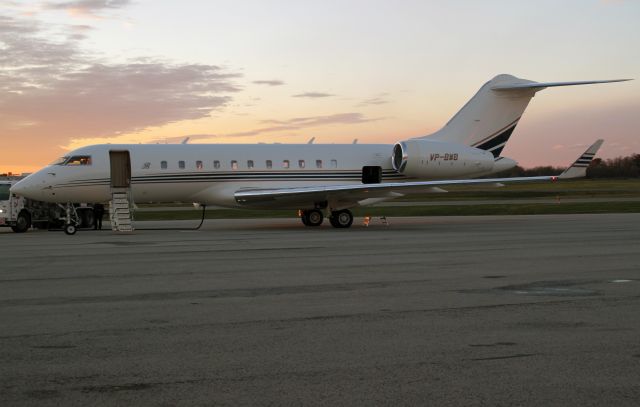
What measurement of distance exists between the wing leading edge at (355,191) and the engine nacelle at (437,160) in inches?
55.4

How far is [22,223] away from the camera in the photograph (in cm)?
2892

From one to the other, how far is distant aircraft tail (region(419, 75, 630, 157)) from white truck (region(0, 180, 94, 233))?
14577mm

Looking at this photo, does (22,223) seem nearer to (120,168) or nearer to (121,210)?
(120,168)

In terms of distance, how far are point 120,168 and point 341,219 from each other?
821cm

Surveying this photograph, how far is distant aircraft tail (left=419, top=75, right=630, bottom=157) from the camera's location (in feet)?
101

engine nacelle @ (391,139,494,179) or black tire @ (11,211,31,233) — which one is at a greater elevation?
engine nacelle @ (391,139,494,179)

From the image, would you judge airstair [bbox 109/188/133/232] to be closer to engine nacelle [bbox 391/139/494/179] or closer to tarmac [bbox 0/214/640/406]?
engine nacelle [bbox 391/139/494/179]

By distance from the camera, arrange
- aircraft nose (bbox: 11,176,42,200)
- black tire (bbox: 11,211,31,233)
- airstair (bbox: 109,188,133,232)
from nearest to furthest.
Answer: airstair (bbox: 109,188,133,232) < aircraft nose (bbox: 11,176,42,200) < black tire (bbox: 11,211,31,233)

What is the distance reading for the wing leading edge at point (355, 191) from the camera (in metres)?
26.3

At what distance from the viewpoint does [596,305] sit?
366 inches

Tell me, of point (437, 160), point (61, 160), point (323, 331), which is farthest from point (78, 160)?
point (323, 331)

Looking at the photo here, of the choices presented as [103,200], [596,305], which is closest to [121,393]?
[596,305]

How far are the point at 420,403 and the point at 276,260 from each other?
10.0 metres

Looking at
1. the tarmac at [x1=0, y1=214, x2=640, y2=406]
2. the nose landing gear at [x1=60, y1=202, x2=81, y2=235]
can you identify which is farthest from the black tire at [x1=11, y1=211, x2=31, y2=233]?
the tarmac at [x1=0, y1=214, x2=640, y2=406]
